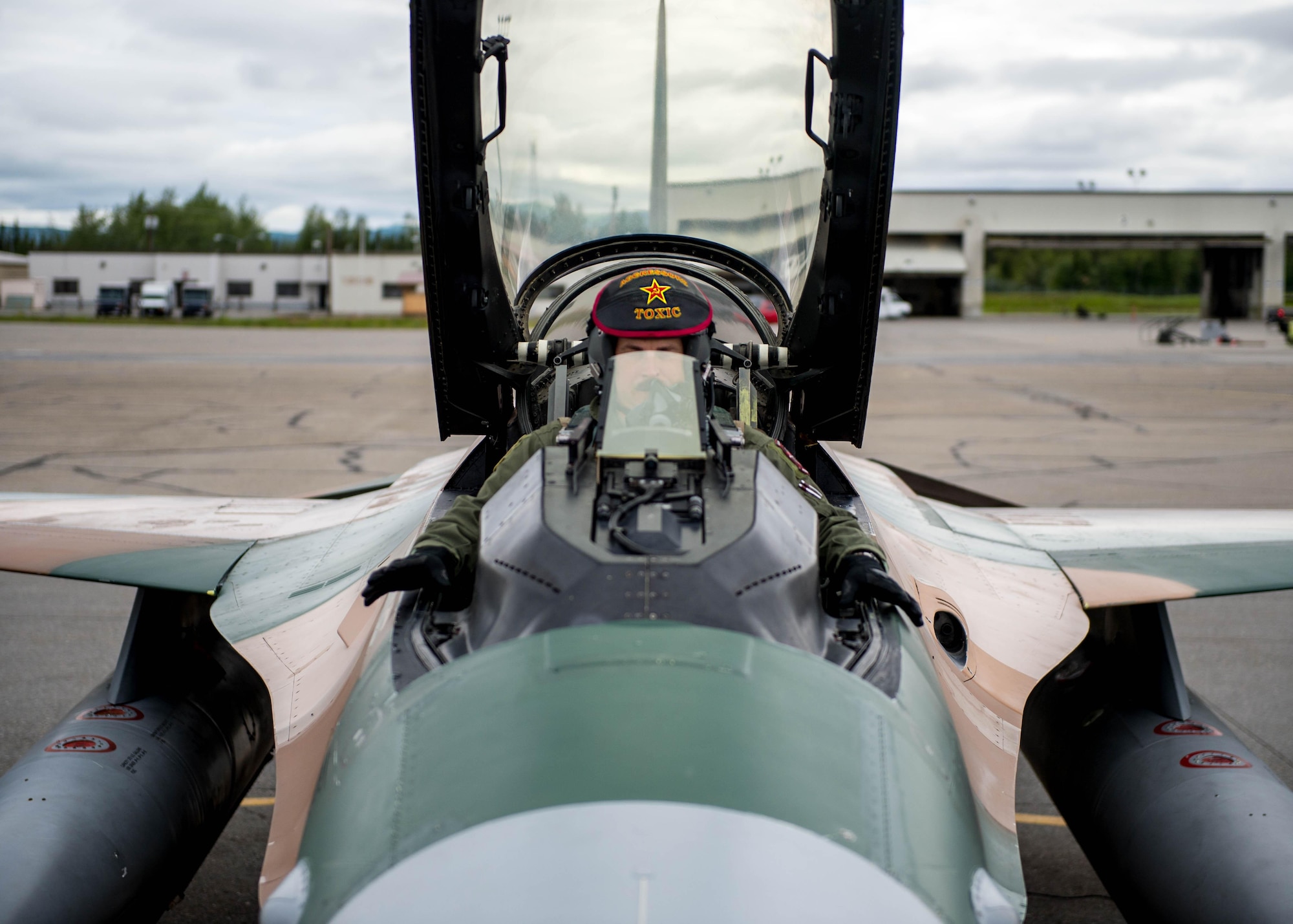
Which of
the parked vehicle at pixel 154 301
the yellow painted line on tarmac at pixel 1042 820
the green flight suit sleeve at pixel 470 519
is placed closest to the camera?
the green flight suit sleeve at pixel 470 519

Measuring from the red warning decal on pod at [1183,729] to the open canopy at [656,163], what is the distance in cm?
160

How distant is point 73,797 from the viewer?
3242mm

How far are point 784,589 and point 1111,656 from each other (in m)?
2.64

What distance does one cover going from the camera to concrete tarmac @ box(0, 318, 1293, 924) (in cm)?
536

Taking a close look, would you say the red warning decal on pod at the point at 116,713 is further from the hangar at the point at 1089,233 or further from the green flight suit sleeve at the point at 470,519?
the hangar at the point at 1089,233

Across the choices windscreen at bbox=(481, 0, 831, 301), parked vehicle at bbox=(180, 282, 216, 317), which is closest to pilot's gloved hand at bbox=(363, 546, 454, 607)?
windscreen at bbox=(481, 0, 831, 301)

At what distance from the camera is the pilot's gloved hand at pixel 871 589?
250cm

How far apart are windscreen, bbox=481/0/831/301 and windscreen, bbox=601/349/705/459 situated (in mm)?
1439

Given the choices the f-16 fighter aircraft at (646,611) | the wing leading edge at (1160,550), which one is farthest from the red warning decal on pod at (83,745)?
the wing leading edge at (1160,550)

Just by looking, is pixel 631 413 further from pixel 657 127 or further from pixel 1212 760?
pixel 657 127

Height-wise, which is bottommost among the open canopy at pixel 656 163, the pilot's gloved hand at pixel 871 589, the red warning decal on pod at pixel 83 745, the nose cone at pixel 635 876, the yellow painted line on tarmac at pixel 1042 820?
the yellow painted line on tarmac at pixel 1042 820

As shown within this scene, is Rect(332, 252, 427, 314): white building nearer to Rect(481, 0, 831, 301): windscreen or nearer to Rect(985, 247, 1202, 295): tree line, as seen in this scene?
Rect(985, 247, 1202, 295): tree line

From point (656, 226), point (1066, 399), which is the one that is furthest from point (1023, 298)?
point (656, 226)

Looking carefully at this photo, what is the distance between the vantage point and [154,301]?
58000 mm
